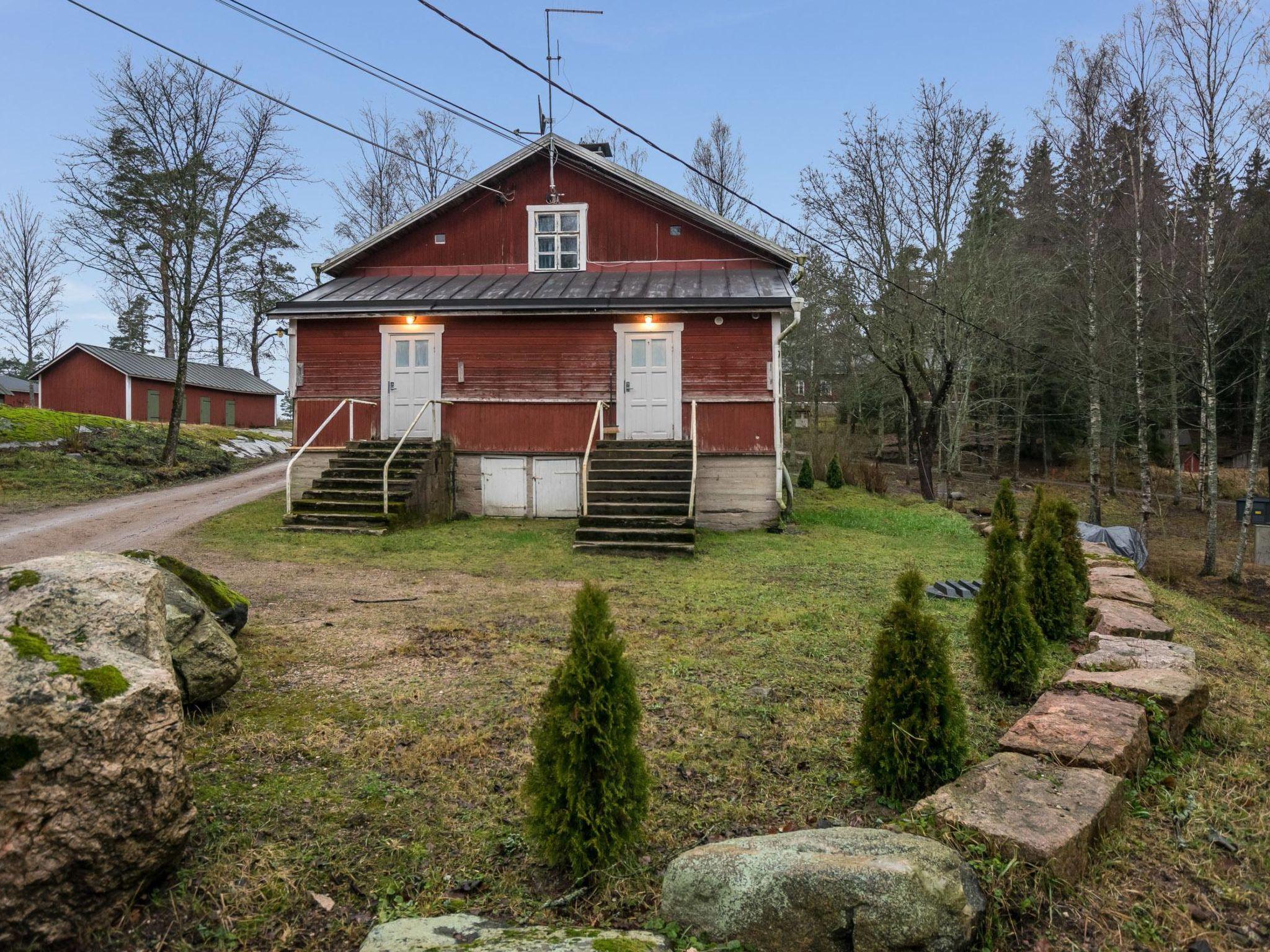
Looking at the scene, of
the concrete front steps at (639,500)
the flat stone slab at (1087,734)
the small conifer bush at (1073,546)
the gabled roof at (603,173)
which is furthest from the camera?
the gabled roof at (603,173)

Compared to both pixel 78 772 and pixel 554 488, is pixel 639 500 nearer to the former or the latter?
pixel 554 488

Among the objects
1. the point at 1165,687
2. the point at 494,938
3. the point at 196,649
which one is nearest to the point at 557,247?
the point at 196,649

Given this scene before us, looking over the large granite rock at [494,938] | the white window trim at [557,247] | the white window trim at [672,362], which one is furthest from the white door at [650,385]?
the large granite rock at [494,938]

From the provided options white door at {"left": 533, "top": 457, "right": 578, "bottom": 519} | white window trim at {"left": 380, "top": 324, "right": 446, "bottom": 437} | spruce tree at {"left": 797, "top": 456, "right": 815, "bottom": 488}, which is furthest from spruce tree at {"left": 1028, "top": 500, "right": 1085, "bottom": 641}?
spruce tree at {"left": 797, "top": 456, "right": 815, "bottom": 488}

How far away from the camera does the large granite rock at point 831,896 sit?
216 centimetres

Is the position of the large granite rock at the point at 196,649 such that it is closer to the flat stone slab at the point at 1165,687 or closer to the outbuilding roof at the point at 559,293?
the flat stone slab at the point at 1165,687

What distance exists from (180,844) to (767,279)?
13617 millimetres

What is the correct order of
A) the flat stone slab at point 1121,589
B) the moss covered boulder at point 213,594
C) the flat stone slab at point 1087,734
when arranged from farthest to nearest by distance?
the flat stone slab at point 1121,589 < the moss covered boulder at point 213,594 < the flat stone slab at point 1087,734

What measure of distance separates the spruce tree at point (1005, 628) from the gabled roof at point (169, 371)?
2962 centimetres

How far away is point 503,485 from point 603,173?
24.2 ft

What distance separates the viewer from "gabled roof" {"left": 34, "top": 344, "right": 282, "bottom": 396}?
29.2 meters

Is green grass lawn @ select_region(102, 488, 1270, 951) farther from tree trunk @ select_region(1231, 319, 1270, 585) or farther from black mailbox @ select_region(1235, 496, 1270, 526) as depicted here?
black mailbox @ select_region(1235, 496, 1270, 526)

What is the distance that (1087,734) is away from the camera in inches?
131

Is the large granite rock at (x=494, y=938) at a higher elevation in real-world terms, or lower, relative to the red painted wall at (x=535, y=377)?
lower
